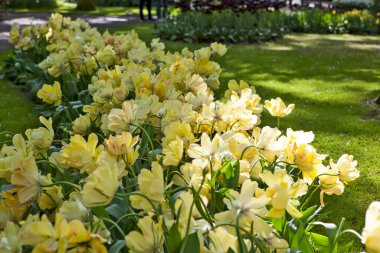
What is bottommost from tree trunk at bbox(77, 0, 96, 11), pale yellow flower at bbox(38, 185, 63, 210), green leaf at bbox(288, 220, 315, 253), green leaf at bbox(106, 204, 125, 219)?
tree trunk at bbox(77, 0, 96, 11)

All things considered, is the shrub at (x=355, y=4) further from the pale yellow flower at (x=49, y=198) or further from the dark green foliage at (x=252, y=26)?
the pale yellow flower at (x=49, y=198)

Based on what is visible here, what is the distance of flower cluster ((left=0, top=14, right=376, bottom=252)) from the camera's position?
1464 millimetres

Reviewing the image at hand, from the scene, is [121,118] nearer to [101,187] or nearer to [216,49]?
[101,187]

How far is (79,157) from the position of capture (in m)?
1.92

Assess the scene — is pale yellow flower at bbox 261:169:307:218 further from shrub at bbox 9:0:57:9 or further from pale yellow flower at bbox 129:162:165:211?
shrub at bbox 9:0:57:9

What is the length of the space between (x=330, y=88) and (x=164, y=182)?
5387mm

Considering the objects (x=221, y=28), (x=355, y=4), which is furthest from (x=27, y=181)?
(x=355, y=4)

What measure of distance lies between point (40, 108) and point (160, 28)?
6.82 m

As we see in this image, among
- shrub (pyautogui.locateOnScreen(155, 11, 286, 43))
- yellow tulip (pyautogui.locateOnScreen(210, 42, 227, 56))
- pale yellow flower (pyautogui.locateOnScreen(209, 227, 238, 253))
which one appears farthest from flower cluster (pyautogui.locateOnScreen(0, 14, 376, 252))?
shrub (pyautogui.locateOnScreen(155, 11, 286, 43))

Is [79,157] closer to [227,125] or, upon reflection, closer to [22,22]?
[227,125]

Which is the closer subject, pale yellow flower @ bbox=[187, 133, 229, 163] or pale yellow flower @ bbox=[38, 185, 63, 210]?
pale yellow flower @ bbox=[38, 185, 63, 210]

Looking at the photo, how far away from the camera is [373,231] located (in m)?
1.49

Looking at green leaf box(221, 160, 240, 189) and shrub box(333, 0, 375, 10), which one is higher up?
green leaf box(221, 160, 240, 189)

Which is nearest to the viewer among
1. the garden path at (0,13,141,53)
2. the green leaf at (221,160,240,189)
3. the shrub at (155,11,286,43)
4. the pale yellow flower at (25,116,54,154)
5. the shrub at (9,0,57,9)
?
the green leaf at (221,160,240,189)
